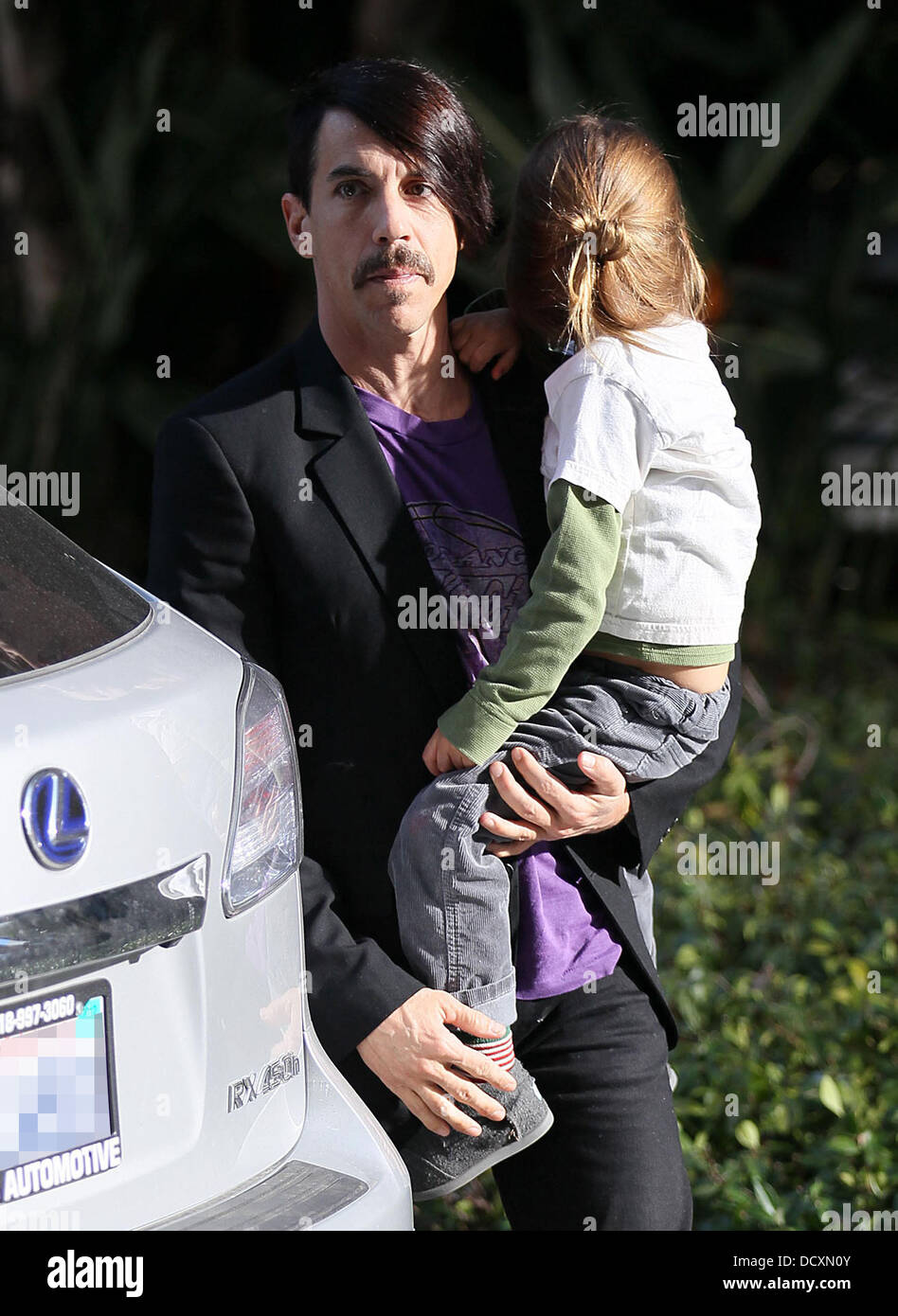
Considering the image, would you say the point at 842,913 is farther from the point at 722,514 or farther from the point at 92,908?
the point at 92,908

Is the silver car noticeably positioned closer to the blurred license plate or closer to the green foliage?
the blurred license plate

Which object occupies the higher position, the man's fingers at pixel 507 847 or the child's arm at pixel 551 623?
the child's arm at pixel 551 623

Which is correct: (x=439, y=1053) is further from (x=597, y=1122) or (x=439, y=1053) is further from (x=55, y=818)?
(x=55, y=818)

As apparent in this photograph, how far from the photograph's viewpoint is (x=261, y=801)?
78.4 inches

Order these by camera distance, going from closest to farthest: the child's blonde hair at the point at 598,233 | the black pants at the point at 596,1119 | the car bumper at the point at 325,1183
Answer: the car bumper at the point at 325,1183, the child's blonde hair at the point at 598,233, the black pants at the point at 596,1119

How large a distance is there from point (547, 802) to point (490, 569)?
0.39 meters

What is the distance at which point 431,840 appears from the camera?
7.46ft

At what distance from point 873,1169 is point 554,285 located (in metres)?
2.12

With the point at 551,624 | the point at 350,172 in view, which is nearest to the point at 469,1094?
the point at 551,624

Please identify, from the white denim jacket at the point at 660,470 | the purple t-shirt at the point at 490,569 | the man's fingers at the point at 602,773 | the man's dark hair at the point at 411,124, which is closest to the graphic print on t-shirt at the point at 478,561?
the purple t-shirt at the point at 490,569

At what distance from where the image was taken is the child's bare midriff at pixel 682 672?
237 cm

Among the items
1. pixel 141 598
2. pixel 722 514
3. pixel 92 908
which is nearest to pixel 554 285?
pixel 722 514

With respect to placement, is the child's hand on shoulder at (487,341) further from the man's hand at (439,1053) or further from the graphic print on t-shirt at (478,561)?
the man's hand at (439,1053)

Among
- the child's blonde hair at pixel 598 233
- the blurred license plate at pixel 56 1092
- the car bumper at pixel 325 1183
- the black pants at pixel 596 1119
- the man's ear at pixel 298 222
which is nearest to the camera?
the blurred license plate at pixel 56 1092
